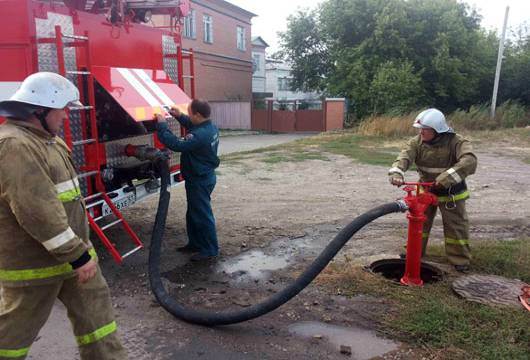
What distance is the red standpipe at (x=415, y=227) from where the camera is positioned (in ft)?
14.0

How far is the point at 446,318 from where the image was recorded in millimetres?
3641

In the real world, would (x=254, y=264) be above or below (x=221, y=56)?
below

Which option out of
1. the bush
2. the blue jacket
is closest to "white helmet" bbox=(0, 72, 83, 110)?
the blue jacket

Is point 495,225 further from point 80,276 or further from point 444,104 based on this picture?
point 444,104

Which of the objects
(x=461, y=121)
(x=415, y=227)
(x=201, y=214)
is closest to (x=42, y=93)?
(x=201, y=214)

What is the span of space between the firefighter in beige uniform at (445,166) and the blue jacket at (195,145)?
1835 mm

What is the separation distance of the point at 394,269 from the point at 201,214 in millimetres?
2118

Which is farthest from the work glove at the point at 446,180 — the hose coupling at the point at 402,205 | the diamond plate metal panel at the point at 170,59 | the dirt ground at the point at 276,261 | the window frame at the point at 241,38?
the window frame at the point at 241,38

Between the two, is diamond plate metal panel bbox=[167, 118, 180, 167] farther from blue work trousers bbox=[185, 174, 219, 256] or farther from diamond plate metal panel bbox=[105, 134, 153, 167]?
blue work trousers bbox=[185, 174, 219, 256]

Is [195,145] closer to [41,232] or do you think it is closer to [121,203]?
[121,203]

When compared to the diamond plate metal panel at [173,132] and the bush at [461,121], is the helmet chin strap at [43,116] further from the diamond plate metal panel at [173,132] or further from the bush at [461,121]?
the bush at [461,121]

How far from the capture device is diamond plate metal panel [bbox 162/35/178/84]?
19.6 feet

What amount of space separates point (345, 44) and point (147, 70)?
26890mm

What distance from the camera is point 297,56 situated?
34.4 meters
